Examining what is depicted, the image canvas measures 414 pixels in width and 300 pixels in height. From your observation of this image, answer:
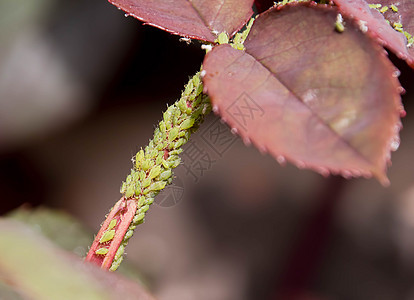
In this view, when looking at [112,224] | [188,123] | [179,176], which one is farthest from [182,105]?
[179,176]

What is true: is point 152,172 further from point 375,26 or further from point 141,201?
point 375,26


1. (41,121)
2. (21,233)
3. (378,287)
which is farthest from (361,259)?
(21,233)

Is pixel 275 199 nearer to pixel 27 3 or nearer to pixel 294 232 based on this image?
pixel 294 232

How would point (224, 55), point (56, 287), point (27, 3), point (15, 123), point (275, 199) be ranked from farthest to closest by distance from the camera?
point (275, 199) → point (15, 123) → point (27, 3) → point (224, 55) → point (56, 287)

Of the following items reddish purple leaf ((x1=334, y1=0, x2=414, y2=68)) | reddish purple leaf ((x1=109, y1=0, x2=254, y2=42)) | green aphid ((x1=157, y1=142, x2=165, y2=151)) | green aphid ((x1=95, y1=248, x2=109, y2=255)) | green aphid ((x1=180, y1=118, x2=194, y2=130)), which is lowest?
green aphid ((x1=95, y1=248, x2=109, y2=255))

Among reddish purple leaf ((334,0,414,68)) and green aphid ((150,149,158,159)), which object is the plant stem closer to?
green aphid ((150,149,158,159))

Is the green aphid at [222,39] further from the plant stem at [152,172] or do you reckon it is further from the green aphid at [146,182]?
the green aphid at [146,182]

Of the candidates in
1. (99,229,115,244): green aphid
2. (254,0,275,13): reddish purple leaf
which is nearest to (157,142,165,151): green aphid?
(99,229,115,244): green aphid

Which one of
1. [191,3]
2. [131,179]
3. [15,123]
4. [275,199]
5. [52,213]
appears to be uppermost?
[191,3]
